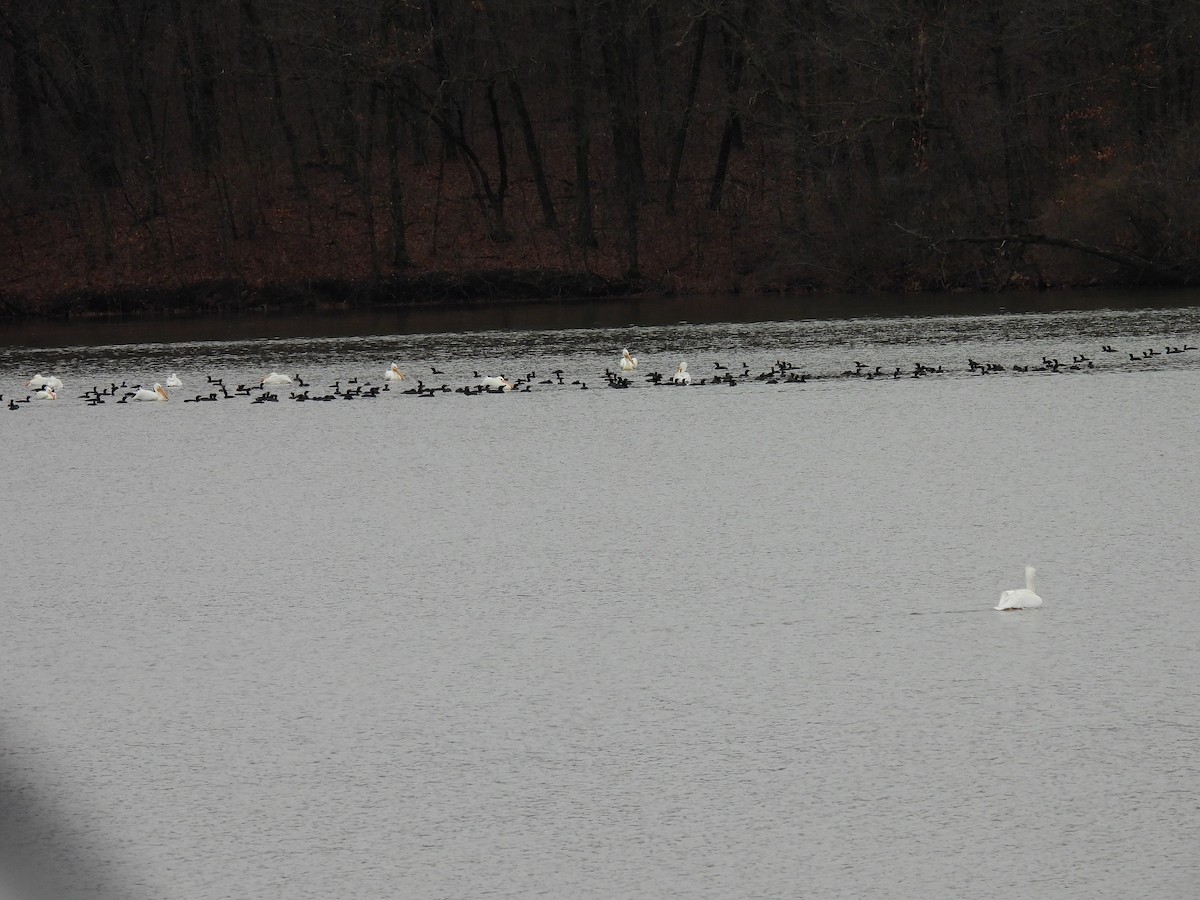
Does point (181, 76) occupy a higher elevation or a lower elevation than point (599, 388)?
higher

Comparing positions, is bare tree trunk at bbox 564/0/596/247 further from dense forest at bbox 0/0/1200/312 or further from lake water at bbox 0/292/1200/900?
lake water at bbox 0/292/1200/900

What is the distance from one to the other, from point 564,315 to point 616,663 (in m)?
26.0

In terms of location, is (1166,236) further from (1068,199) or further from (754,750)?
(754,750)

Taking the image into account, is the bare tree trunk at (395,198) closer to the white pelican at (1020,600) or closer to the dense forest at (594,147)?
the dense forest at (594,147)

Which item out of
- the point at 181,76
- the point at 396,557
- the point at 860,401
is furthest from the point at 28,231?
the point at 396,557

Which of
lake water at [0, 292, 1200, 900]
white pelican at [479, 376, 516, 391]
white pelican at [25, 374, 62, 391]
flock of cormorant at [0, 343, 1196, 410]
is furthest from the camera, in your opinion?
white pelican at [25, 374, 62, 391]

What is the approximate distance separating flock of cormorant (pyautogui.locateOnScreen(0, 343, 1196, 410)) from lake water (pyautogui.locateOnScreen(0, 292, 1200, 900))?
3.56 metres

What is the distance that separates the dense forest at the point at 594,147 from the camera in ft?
118

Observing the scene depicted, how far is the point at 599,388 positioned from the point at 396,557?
32.0 ft

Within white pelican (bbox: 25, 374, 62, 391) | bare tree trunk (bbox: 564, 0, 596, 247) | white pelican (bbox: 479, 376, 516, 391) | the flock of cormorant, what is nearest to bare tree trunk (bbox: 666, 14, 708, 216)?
bare tree trunk (bbox: 564, 0, 596, 247)

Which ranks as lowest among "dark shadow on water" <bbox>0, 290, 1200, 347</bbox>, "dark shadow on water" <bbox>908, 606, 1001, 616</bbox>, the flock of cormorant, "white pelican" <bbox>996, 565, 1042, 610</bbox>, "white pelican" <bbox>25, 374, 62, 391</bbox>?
"dark shadow on water" <bbox>0, 290, 1200, 347</bbox>

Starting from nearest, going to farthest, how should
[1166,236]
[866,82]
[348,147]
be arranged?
[1166,236], [866,82], [348,147]

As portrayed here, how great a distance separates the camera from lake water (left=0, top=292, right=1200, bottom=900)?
566cm

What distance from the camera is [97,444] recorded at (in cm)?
1717
